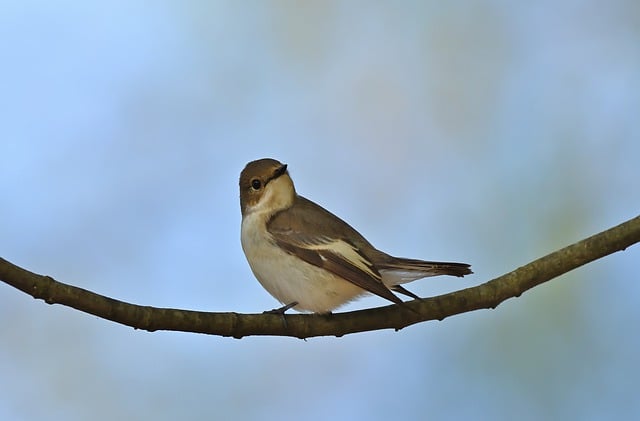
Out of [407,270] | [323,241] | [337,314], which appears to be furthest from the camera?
[323,241]

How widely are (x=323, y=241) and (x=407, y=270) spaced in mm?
318

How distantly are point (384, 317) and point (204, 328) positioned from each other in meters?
0.60

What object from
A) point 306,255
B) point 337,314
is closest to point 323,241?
point 306,255

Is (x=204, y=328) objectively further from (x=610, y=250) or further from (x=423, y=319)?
(x=610, y=250)

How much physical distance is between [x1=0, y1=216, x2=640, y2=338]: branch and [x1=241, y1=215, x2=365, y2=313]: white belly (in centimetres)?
22

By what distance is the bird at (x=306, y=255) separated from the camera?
277 centimetres

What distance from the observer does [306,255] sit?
2889 mm

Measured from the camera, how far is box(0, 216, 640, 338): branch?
1.92 metres

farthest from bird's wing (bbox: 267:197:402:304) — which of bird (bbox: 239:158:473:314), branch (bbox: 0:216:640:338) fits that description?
branch (bbox: 0:216:640:338)

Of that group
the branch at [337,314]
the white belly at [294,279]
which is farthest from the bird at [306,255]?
the branch at [337,314]

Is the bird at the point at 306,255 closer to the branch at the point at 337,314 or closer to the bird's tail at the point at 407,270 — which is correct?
the bird's tail at the point at 407,270

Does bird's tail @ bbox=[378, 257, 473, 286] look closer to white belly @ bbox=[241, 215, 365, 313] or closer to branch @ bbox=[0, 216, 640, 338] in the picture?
white belly @ bbox=[241, 215, 365, 313]

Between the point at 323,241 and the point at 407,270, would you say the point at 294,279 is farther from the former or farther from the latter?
the point at 407,270

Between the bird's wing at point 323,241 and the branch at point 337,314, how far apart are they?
0.20 meters
